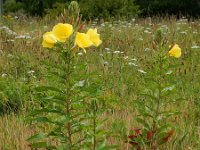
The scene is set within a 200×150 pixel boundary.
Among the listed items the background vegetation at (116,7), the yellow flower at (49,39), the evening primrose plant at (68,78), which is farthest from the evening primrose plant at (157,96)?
the background vegetation at (116,7)

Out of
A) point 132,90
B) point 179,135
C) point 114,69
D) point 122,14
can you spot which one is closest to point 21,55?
point 114,69

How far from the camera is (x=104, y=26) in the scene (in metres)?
9.10

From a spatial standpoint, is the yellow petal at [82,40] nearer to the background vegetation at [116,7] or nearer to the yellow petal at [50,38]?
the yellow petal at [50,38]

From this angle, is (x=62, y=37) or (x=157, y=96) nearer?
(x=62, y=37)

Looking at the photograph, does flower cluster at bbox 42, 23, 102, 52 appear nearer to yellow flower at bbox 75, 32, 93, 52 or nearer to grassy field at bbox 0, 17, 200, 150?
yellow flower at bbox 75, 32, 93, 52

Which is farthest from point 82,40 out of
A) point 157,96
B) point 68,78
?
point 157,96

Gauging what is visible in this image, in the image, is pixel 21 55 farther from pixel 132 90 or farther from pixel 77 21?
pixel 77 21

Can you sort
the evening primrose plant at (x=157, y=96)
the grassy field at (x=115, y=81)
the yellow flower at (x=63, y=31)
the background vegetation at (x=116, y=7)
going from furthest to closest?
the background vegetation at (x=116, y=7) → the grassy field at (x=115, y=81) → the evening primrose plant at (x=157, y=96) → the yellow flower at (x=63, y=31)

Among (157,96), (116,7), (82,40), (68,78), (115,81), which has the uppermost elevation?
(82,40)

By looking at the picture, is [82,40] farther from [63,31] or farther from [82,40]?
[63,31]

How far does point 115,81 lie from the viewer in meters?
5.32

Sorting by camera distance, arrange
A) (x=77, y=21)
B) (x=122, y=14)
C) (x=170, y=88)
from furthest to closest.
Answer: (x=122, y=14) < (x=170, y=88) < (x=77, y=21)

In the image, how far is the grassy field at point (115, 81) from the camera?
3436 mm

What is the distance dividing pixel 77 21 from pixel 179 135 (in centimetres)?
159
